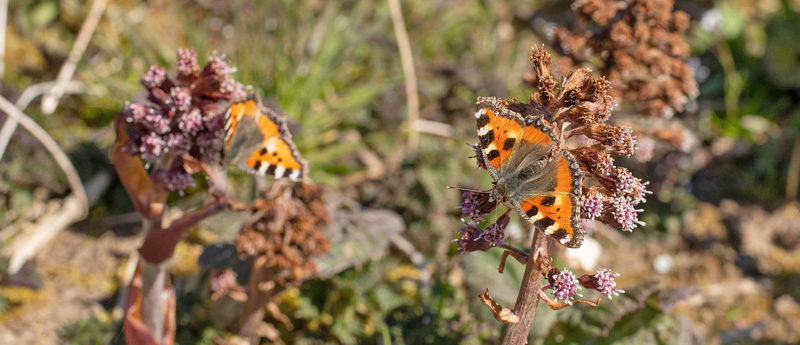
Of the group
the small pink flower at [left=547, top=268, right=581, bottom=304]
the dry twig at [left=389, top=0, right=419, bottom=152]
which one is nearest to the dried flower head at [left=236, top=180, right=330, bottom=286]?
the small pink flower at [left=547, top=268, right=581, bottom=304]

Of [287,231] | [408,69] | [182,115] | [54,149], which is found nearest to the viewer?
[182,115]

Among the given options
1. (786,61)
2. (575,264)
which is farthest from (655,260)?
→ (786,61)

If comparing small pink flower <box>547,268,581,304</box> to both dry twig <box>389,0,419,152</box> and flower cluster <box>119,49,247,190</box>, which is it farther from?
dry twig <box>389,0,419,152</box>

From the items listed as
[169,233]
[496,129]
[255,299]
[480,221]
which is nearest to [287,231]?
[255,299]

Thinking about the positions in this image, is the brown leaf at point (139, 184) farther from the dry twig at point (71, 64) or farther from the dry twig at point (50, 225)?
the dry twig at point (71, 64)

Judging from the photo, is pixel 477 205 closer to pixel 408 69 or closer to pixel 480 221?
pixel 480 221

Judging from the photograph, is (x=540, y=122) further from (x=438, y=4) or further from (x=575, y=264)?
(x=438, y=4)
